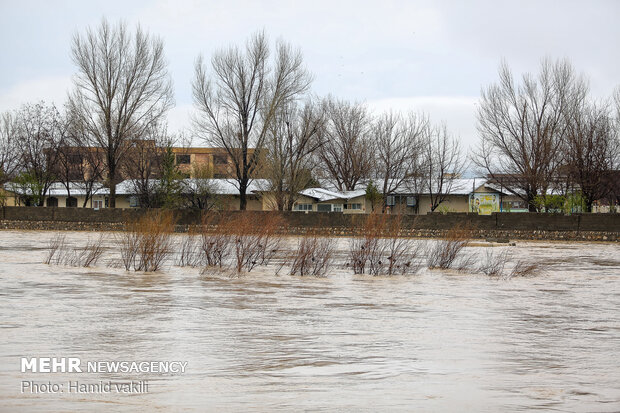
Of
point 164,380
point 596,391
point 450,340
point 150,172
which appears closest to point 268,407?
point 164,380

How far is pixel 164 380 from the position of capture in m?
8.55

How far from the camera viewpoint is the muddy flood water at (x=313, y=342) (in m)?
7.86

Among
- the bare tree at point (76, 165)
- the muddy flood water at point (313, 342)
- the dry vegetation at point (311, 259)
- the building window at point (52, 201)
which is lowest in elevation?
the muddy flood water at point (313, 342)

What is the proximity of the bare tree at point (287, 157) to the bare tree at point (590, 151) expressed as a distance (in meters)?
21.0

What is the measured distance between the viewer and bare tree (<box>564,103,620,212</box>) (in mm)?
55188

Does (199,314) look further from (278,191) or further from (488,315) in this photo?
(278,191)

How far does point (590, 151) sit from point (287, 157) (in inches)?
943

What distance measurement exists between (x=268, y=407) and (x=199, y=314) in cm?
661

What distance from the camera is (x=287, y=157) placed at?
6291cm

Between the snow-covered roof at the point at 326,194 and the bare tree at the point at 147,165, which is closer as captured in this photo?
the bare tree at the point at 147,165

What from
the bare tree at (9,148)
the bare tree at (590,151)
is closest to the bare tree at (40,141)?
the bare tree at (9,148)

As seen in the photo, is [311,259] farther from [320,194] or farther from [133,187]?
[133,187]

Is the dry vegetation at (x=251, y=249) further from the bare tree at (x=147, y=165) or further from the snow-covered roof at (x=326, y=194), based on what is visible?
the snow-covered roof at (x=326, y=194)

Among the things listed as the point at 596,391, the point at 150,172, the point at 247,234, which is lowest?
the point at 596,391
